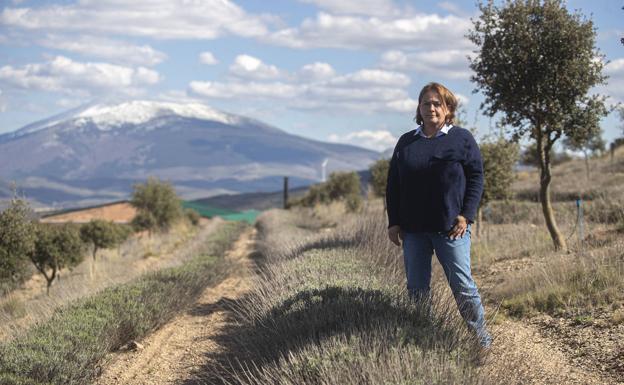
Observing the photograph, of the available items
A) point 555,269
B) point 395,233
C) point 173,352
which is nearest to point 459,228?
point 395,233

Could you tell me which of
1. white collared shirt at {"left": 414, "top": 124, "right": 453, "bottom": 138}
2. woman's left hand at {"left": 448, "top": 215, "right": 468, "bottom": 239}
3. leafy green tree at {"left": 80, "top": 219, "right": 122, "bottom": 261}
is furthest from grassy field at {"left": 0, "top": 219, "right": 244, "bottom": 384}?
leafy green tree at {"left": 80, "top": 219, "right": 122, "bottom": 261}

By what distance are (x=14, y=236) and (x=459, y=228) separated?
10.1m

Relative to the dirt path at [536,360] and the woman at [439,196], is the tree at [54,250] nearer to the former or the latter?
the dirt path at [536,360]

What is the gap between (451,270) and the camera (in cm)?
608

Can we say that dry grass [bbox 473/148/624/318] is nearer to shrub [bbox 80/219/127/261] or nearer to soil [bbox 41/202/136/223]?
shrub [bbox 80/219/127/261]

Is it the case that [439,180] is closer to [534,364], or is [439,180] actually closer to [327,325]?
[327,325]

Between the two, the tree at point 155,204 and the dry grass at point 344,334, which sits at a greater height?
the dry grass at point 344,334

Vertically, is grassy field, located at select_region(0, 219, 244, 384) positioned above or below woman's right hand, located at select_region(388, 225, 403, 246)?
below

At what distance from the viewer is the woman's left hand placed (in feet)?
19.8

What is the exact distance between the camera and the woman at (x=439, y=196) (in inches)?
238

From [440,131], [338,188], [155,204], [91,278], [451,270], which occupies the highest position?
[440,131]

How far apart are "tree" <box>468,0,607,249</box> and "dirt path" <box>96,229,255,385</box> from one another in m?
5.19

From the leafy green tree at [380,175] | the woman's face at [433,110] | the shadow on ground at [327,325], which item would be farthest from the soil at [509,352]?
the leafy green tree at [380,175]

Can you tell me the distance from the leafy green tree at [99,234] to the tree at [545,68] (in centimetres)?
1757
